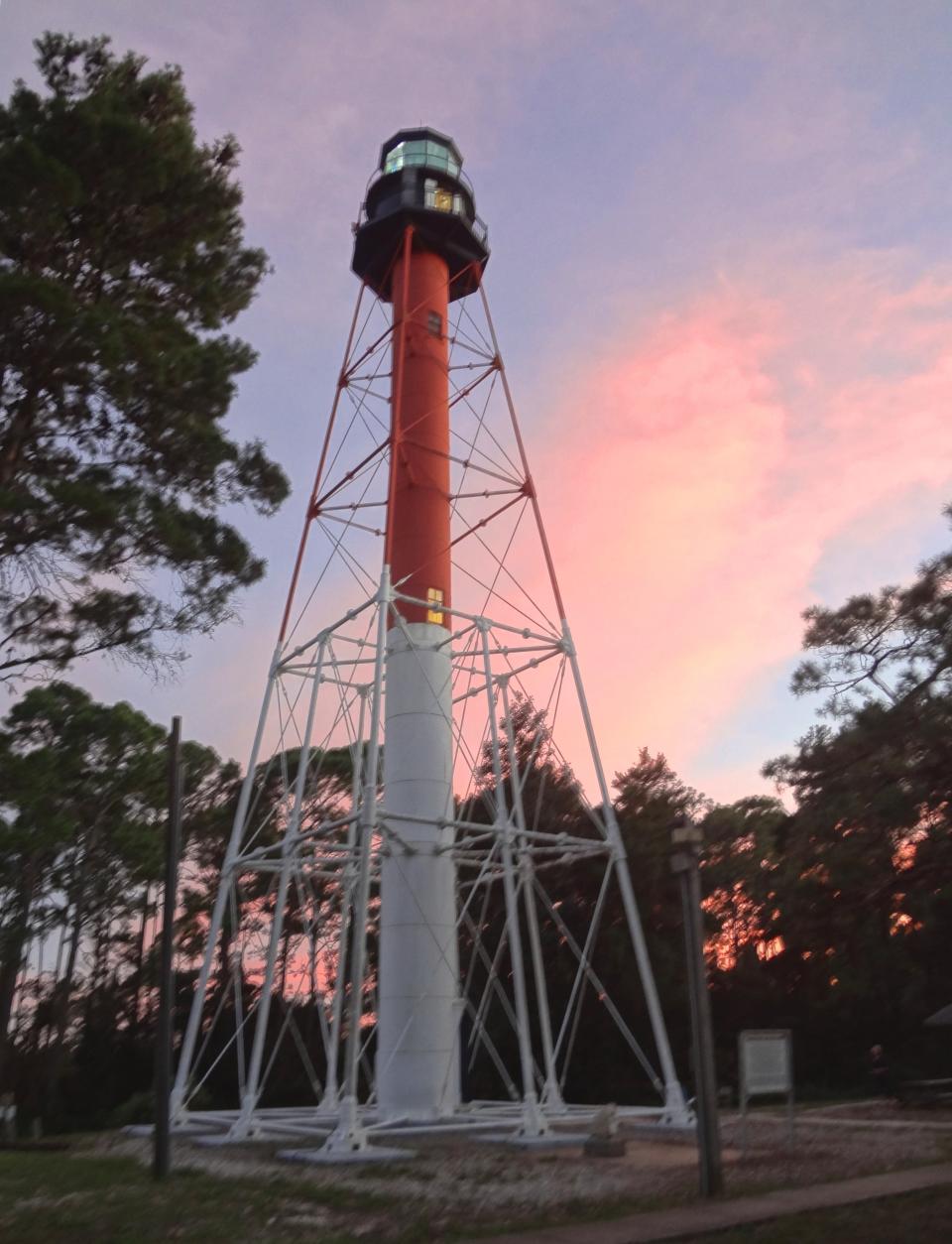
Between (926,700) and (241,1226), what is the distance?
14241 millimetres

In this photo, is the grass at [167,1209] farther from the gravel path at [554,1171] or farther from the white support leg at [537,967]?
the white support leg at [537,967]

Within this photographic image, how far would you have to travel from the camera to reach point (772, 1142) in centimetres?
1422

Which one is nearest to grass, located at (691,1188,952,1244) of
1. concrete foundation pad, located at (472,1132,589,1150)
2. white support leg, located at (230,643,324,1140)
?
concrete foundation pad, located at (472,1132,589,1150)

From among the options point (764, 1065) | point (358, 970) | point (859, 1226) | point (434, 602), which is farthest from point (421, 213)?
point (859, 1226)

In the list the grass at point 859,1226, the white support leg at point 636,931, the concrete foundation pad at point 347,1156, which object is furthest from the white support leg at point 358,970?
the grass at point 859,1226

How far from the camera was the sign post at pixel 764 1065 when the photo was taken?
12.9 metres

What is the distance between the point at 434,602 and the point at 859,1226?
1221 cm

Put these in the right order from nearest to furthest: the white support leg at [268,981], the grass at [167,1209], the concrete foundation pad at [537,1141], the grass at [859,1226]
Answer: the grass at [859,1226]
the grass at [167,1209]
the concrete foundation pad at [537,1141]
the white support leg at [268,981]

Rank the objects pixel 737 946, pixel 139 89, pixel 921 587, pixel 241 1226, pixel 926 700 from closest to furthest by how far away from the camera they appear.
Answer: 1. pixel 241 1226
2. pixel 139 89
3. pixel 926 700
4. pixel 921 587
5. pixel 737 946

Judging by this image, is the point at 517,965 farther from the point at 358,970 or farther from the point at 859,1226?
the point at 859,1226

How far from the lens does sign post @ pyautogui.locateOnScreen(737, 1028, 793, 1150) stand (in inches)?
508

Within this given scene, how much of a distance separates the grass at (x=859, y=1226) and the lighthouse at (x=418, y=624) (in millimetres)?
8753

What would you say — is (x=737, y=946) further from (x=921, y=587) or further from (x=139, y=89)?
(x=139, y=89)

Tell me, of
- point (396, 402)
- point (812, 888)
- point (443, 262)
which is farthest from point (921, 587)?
point (443, 262)
